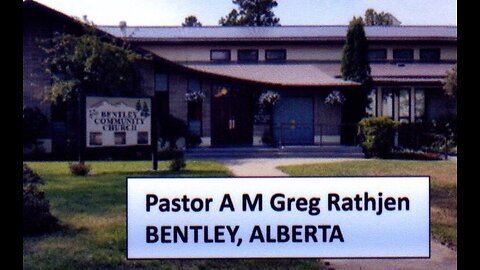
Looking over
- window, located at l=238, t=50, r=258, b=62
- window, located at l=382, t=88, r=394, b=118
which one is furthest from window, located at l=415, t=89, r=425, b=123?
window, located at l=238, t=50, r=258, b=62

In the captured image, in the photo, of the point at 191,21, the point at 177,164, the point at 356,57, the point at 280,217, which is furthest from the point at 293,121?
the point at 280,217

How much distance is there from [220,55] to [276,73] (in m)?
1.51

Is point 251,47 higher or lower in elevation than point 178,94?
higher

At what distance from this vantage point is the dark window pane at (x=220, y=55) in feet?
33.5

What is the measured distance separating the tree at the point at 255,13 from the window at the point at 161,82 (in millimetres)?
3667

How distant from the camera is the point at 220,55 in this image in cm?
1022

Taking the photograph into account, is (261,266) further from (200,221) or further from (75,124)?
(75,124)

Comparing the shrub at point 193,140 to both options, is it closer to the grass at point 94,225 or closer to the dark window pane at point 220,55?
the grass at point 94,225

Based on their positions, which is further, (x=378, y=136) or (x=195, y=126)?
(x=195, y=126)

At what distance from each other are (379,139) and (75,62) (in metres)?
6.29

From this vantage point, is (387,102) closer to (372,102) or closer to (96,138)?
→ (372,102)

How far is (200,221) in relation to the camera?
4082mm

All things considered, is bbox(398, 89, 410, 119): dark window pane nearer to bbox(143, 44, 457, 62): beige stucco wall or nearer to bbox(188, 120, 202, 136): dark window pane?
bbox(143, 44, 457, 62): beige stucco wall

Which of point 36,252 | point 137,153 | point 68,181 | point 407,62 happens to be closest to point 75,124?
point 137,153
